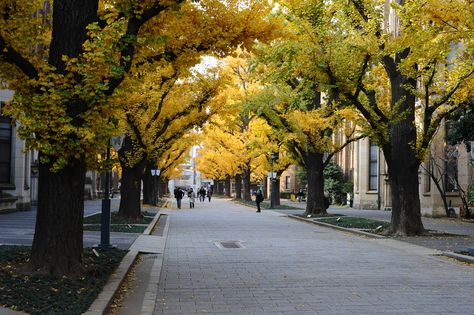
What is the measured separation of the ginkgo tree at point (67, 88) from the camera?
839 cm

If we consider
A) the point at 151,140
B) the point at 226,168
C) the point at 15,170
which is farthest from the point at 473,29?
the point at 226,168

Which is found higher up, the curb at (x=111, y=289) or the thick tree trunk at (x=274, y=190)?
the thick tree trunk at (x=274, y=190)

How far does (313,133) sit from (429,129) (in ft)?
35.9

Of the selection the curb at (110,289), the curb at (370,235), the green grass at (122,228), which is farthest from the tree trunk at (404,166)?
the curb at (110,289)

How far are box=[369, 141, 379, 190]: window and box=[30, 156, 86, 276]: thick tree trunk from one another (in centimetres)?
3618

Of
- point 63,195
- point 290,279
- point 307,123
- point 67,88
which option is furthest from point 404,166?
point 67,88

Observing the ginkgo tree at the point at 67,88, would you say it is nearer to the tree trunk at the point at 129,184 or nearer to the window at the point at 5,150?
the tree trunk at the point at 129,184

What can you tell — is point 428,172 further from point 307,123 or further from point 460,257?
point 460,257

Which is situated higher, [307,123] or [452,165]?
[307,123]

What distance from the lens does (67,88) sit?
871cm

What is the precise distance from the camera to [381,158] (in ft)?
139

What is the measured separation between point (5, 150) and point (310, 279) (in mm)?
22726

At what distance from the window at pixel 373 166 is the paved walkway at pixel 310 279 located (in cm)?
2656

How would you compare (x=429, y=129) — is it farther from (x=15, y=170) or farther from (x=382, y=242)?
(x=15, y=170)
